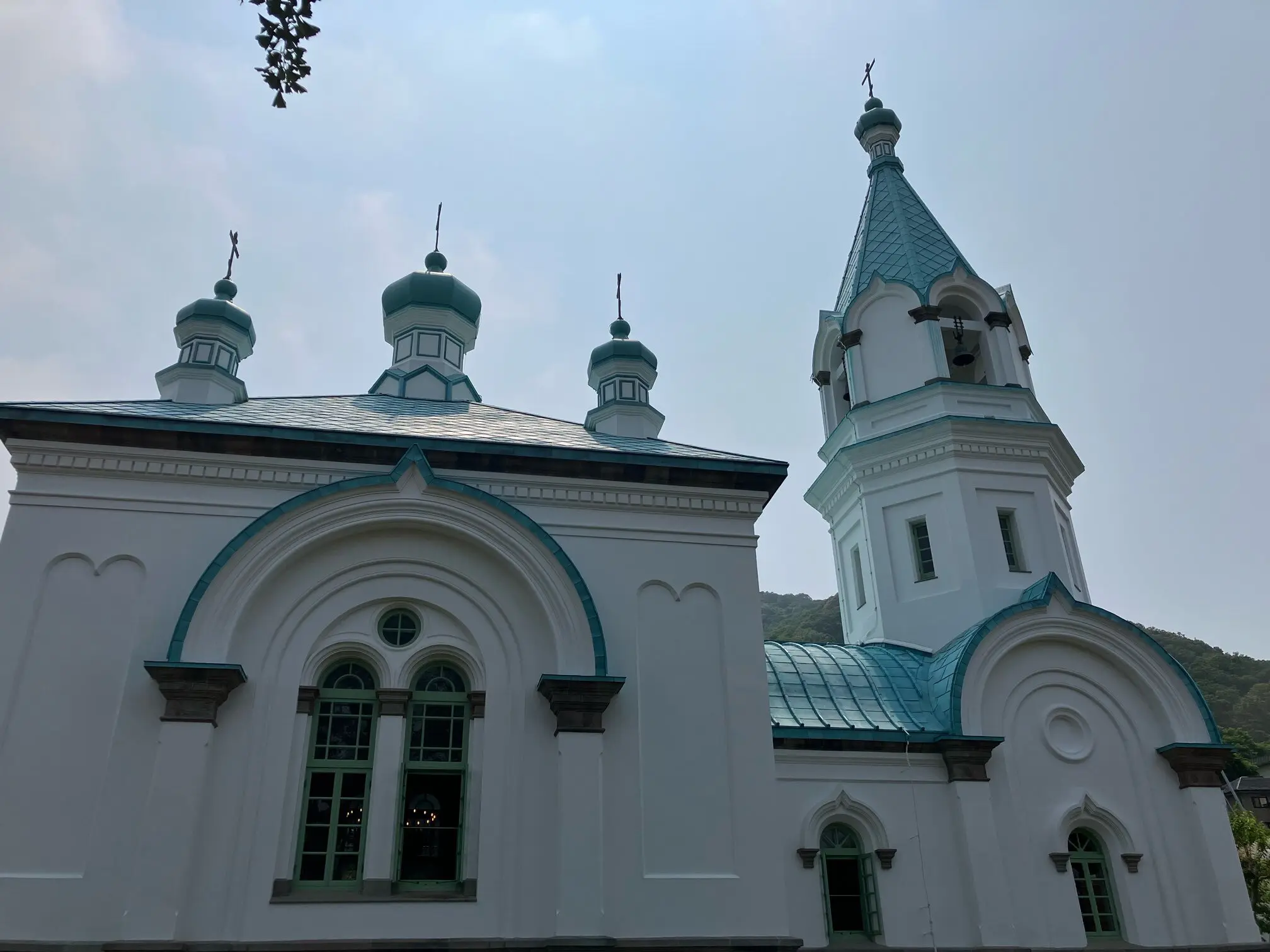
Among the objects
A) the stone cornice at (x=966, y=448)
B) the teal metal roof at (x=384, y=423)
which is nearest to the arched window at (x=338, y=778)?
the teal metal roof at (x=384, y=423)

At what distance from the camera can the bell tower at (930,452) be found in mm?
14570

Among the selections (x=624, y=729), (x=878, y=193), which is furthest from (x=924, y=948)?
(x=878, y=193)

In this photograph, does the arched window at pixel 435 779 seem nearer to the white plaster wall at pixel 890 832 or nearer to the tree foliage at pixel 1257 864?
the white plaster wall at pixel 890 832

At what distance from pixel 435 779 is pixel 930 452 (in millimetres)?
9334

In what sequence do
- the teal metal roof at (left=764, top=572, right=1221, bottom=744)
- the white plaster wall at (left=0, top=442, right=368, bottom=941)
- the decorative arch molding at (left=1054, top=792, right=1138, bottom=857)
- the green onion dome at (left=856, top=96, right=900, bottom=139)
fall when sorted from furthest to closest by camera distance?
the green onion dome at (left=856, top=96, right=900, bottom=139) < the teal metal roof at (left=764, top=572, right=1221, bottom=744) < the decorative arch molding at (left=1054, top=792, right=1138, bottom=857) < the white plaster wall at (left=0, top=442, right=368, bottom=941)

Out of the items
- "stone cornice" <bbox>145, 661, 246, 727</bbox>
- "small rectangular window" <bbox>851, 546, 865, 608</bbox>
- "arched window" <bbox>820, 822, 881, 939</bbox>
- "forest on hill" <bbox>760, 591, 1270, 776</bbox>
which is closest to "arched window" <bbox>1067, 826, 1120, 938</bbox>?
"arched window" <bbox>820, 822, 881, 939</bbox>

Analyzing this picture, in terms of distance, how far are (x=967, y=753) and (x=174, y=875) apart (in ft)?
29.2

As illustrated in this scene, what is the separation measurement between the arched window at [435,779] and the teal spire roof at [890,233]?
424 inches

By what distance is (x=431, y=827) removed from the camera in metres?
9.40

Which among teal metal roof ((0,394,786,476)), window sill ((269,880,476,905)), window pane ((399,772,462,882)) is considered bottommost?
window sill ((269,880,476,905))

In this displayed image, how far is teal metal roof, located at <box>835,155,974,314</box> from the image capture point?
16984 mm

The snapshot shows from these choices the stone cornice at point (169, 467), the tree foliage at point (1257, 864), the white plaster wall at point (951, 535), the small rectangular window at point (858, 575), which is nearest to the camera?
the stone cornice at point (169, 467)

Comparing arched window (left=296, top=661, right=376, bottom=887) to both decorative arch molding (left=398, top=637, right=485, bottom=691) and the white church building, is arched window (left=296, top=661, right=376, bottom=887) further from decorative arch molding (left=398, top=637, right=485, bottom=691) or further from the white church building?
decorative arch molding (left=398, top=637, right=485, bottom=691)

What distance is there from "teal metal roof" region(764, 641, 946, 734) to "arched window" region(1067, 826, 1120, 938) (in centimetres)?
222
